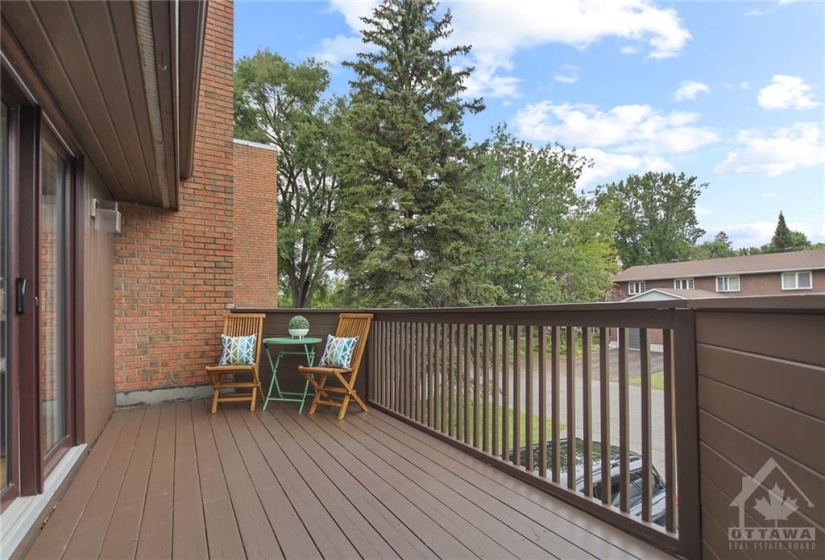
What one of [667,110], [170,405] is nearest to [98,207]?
[170,405]

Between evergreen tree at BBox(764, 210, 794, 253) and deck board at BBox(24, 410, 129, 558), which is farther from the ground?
evergreen tree at BBox(764, 210, 794, 253)

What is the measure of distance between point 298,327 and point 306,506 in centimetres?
245

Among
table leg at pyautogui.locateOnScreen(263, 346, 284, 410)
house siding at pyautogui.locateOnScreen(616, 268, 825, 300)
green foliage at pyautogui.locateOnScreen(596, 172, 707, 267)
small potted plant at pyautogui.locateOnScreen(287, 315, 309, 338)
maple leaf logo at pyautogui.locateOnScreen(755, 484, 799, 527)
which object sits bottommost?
table leg at pyautogui.locateOnScreen(263, 346, 284, 410)

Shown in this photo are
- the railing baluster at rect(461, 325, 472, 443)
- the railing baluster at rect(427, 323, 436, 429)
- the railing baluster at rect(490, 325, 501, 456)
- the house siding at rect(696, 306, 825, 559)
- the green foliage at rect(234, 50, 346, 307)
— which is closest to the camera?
the house siding at rect(696, 306, 825, 559)

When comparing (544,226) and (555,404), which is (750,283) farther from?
(555,404)

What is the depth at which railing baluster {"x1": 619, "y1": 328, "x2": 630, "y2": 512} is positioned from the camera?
178cm

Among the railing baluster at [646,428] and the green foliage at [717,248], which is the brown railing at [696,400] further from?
the green foliage at [717,248]

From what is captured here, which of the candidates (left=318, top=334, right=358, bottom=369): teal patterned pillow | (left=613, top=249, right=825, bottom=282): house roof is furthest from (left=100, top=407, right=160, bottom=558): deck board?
(left=613, top=249, right=825, bottom=282): house roof

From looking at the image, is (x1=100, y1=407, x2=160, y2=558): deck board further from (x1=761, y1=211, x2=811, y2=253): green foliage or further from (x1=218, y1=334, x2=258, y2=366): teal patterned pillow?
(x1=761, y1=211, x2=811, y2=253): green foliage

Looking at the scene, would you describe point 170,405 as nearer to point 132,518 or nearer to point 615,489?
point 132,518

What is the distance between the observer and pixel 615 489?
10.7 feet

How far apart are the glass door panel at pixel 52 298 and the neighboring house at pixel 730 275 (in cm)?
566

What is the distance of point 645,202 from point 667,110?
1332 cm

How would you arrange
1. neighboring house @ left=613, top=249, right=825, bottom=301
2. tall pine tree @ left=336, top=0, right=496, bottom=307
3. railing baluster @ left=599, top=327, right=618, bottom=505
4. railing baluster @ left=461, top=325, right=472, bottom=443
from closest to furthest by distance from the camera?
railing baluster @ left=599, top=327, right=618, bottom=505 < railing baluster @ left=461, top=325, right=472, bottom=443 < neighboring house @ left=613, top=249, right=825, bottom=301 < tall pine tree @ left=336, top=0, right=496, bottom=307
